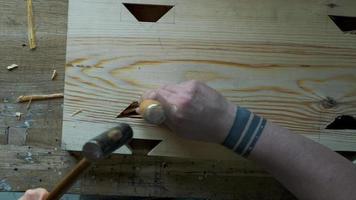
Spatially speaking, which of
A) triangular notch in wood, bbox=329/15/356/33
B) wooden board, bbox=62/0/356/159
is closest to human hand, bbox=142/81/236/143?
wooden board, bbox=62/0/356/159

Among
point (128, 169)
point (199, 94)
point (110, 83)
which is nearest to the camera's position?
point (199, 94)

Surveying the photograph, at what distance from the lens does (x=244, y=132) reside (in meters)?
0.97

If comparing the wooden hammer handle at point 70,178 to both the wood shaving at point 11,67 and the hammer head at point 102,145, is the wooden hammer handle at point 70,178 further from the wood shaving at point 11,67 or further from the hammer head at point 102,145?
the wood shaving at point 11,67

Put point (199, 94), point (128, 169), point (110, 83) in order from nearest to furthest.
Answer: point (199, 94) → point (110, 83) → point (128, 169)

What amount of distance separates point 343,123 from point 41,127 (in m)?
0.71

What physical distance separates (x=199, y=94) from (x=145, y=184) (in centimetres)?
33

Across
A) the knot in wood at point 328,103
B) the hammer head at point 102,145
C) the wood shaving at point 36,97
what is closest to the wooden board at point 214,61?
the knot in wood at point 328,103

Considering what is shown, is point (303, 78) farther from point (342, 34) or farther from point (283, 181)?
point (283, 181)

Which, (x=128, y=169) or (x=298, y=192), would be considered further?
(x=128, y=169)

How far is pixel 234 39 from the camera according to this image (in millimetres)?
1082

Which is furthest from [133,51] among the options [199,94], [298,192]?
[298,192]

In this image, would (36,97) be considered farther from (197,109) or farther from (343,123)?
(343,123)

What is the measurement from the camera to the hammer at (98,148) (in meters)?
0.78

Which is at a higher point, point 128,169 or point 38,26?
point 38,26
